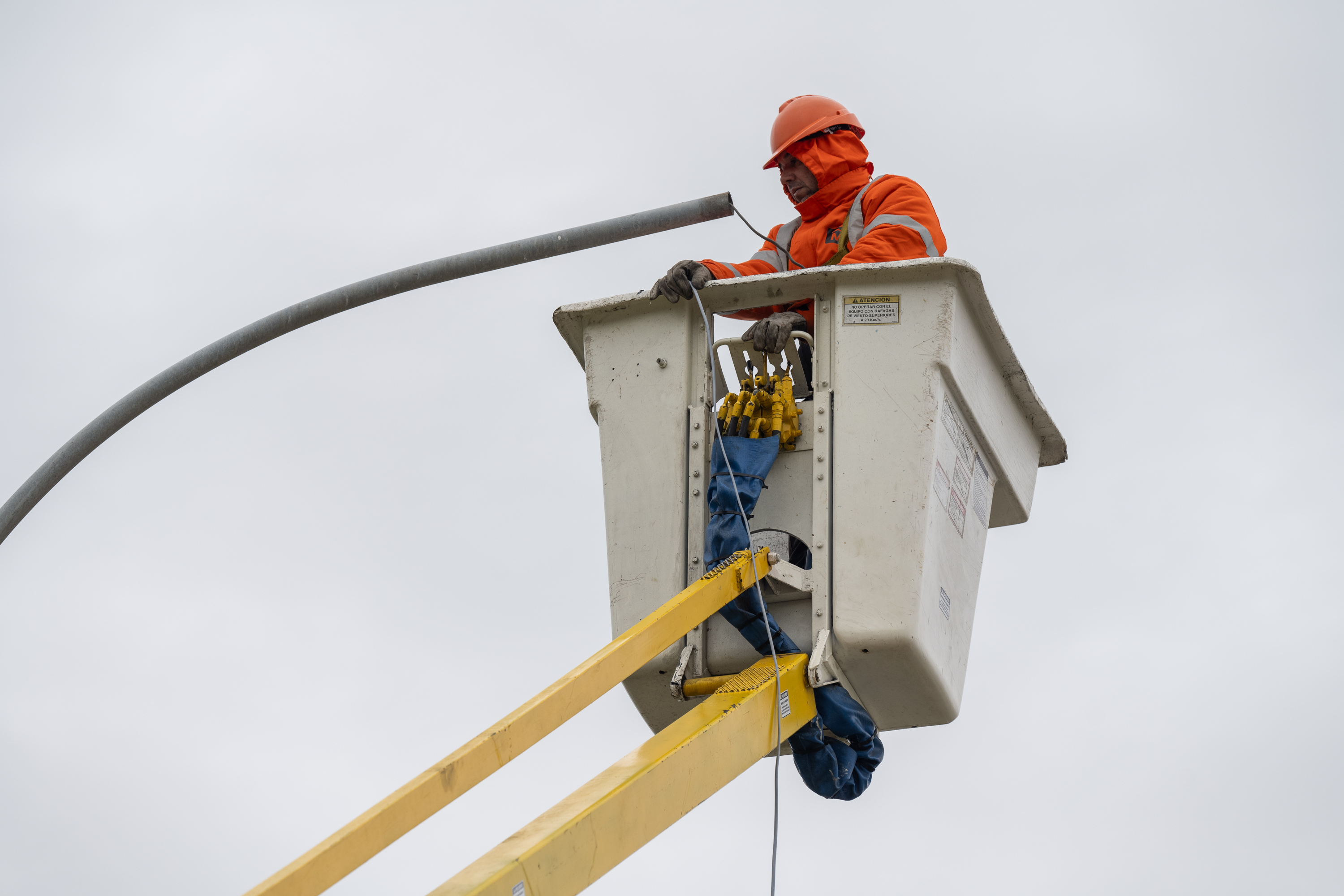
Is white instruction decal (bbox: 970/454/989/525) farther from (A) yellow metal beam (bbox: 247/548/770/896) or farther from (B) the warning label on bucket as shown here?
(A) yellow metal beam (bbox: 247/548/770/896)

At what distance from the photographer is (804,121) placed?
7441 millimetres

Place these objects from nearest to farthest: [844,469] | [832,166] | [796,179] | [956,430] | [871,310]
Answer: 1. [844,469]
2. [871,310]
3. [956,430]
4. [832,166]
5. [796,179]

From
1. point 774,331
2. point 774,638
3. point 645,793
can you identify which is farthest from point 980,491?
point 645,793

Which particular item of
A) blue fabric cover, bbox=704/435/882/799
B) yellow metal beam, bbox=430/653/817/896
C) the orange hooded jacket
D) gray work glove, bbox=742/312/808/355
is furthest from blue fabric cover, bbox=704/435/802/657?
the orange hooded jacket

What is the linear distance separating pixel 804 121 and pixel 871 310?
58.5 inches

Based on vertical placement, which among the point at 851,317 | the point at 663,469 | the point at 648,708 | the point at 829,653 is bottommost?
the point at 648,708

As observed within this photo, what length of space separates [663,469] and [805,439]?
0.60 metres

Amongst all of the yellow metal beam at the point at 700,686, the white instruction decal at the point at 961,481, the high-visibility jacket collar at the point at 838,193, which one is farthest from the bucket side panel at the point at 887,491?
the high-visibility jacket collar at the point at 838,193

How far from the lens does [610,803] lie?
4777mm

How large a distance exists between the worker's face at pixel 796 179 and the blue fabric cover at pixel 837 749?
2.53 meters

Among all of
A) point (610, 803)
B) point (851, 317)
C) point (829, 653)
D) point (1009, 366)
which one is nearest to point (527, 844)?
point (610, 803)

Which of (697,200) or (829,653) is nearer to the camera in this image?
(829,653)

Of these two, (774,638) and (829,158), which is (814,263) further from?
(774,638)

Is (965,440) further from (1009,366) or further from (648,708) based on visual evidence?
(648,708)
